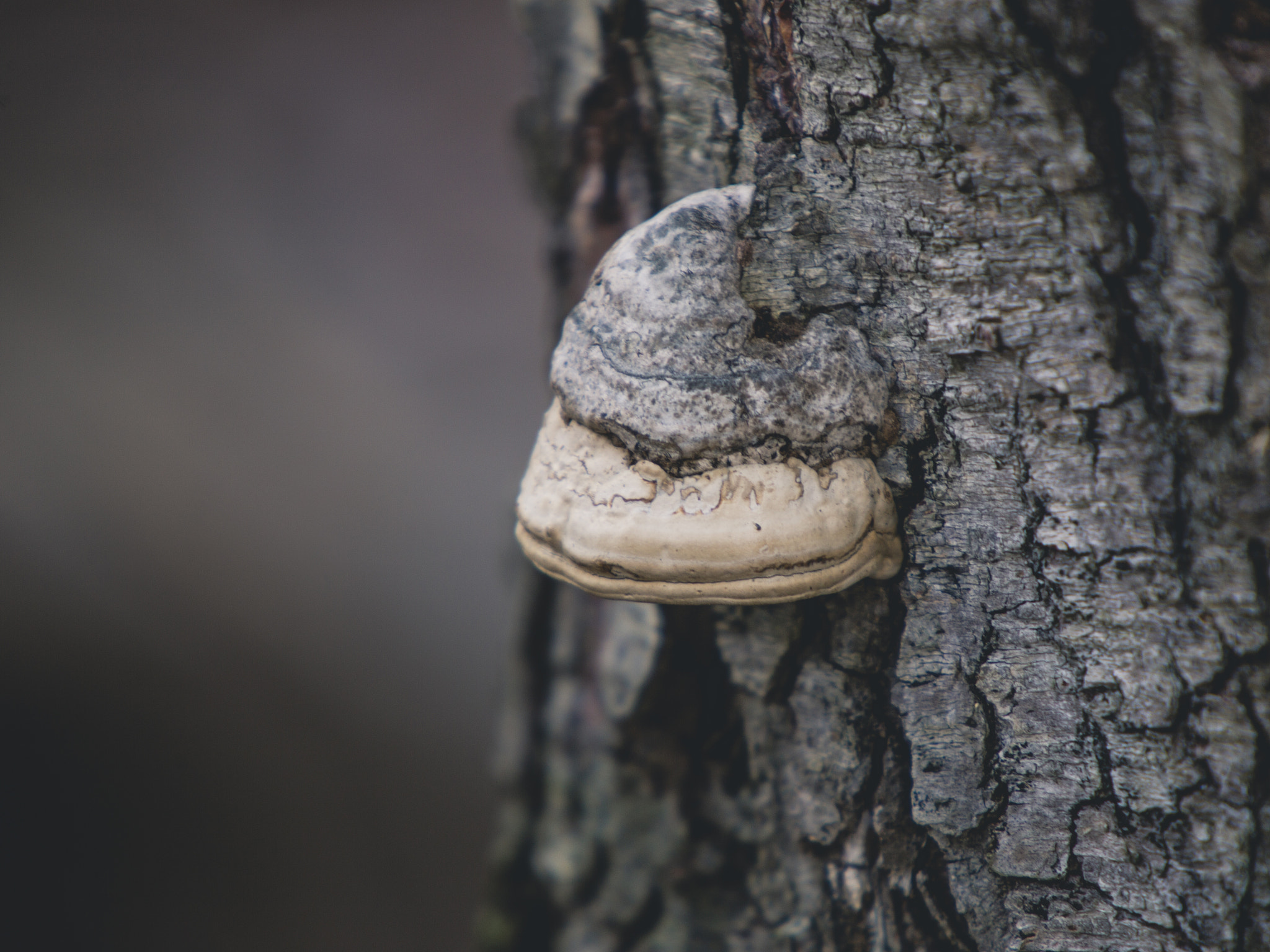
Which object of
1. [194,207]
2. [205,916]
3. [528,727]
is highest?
[194,207]

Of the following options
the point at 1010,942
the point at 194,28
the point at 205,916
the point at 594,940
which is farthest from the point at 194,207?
the point at 1010,942

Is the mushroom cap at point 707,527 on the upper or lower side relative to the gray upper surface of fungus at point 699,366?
lower

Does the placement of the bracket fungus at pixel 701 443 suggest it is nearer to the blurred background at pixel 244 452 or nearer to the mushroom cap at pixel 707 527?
the mushroom cap at pixel 707 527

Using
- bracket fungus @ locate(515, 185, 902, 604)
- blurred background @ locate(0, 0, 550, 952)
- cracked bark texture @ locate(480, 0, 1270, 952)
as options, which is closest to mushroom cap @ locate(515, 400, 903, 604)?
bracket fungus @ locate(515, 185, 902, 604)

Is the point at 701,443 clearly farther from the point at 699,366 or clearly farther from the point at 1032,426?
the point at 1032,426

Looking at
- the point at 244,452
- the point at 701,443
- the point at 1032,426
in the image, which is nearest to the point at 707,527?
the point at 701,443

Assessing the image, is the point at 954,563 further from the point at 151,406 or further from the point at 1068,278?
the point at 151,406

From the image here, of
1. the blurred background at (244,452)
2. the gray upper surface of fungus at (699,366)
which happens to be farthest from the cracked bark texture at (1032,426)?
the blurred background at (244,452)
